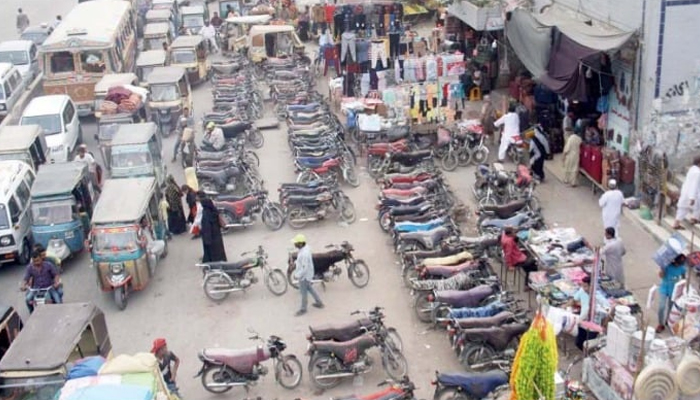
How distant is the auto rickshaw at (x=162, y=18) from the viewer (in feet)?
113

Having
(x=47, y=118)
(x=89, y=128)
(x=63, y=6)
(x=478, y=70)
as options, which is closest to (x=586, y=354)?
(x=478, y=70)

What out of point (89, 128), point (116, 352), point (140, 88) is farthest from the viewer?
point (89, 128)

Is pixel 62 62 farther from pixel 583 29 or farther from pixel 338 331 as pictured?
pixel 338 331

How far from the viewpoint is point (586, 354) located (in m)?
11.3

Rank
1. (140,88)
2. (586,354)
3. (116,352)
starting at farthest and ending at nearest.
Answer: (140,88) → (116,352) → (586,354)

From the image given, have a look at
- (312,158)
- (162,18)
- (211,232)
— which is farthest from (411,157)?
(162,18)

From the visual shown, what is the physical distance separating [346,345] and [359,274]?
122 inches

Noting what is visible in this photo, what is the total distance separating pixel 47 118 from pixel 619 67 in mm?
13664

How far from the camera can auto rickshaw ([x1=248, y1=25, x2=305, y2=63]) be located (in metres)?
29.9

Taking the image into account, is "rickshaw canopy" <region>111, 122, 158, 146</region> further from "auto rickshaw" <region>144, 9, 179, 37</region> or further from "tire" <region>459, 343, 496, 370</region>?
"auto rickshaw" <region>144, 9, 179, 37</region>

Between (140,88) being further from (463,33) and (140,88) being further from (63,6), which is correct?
(63,6)

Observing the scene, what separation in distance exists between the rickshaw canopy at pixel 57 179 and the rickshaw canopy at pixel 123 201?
851 mm

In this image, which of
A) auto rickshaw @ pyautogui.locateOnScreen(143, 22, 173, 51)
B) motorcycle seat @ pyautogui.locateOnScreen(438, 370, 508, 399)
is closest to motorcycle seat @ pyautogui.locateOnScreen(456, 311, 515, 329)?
motorcycle seat @ pyautogui.locateOnScreen(438, 370, 508, 399)

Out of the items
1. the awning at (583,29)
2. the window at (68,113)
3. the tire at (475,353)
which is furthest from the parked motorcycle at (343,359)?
the window at (68,113)
